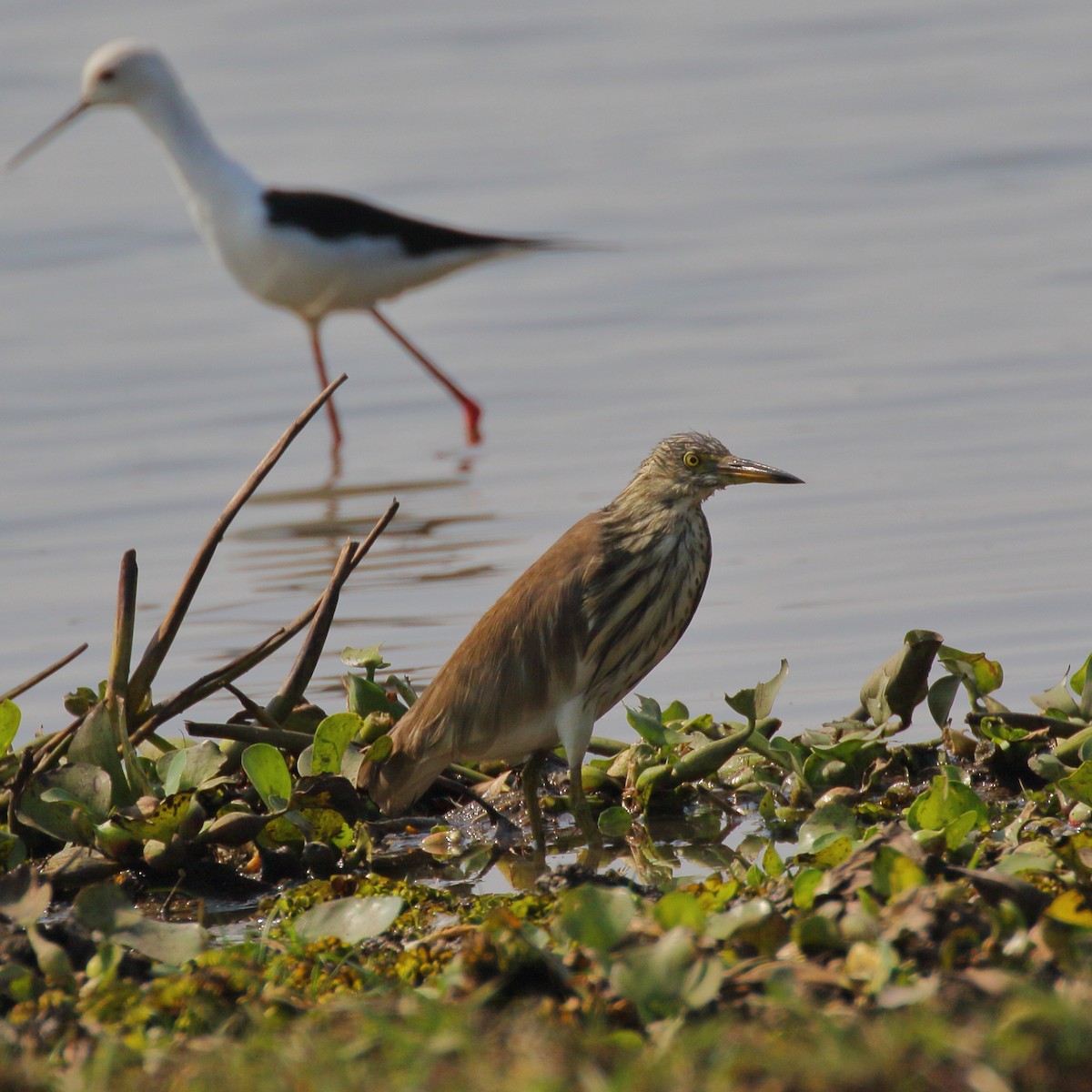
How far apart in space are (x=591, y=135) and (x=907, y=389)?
8.91 meters

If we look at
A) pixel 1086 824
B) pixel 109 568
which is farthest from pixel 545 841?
pixel 109 568

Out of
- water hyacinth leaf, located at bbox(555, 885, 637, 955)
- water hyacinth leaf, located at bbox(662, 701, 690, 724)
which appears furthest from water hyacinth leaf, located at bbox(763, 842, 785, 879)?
water hyacinth leaf, located at bbox(662, 701, 690, 724)

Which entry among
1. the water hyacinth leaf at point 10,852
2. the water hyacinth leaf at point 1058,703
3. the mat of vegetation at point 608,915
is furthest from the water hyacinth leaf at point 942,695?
the water hyacinth leaf at point 10,852

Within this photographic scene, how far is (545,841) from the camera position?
14.0 feet

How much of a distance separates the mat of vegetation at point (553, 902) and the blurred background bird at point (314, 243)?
6944 mm

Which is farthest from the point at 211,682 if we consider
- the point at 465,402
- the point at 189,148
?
the point at 189,148

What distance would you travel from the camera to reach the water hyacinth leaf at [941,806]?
349cm

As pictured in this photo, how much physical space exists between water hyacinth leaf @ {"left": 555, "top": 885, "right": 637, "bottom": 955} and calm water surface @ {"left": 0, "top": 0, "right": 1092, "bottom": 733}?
2.21 metres

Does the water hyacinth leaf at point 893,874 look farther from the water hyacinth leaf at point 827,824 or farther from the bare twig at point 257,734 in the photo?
the bare twig at point 257,734

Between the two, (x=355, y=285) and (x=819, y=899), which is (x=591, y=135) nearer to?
(x=355, y=285)

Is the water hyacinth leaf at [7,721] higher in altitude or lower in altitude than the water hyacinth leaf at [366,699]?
higher

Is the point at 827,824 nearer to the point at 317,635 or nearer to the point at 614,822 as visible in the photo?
the point at 614,822

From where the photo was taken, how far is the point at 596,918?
2859 mm

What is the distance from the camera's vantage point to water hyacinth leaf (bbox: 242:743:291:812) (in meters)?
3.88
